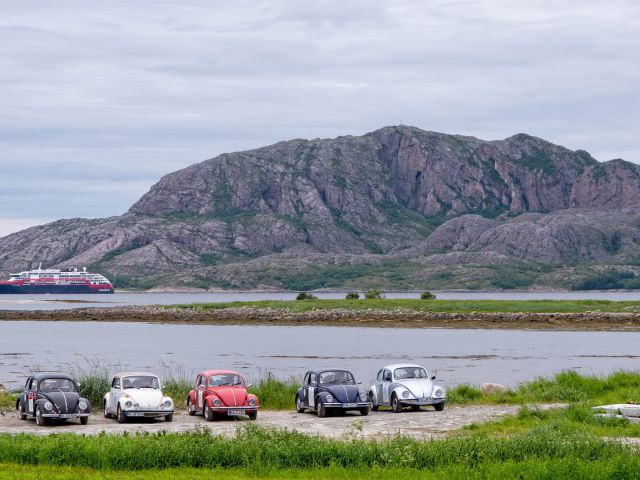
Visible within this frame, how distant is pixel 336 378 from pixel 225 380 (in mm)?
4567

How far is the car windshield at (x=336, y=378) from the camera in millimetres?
37938

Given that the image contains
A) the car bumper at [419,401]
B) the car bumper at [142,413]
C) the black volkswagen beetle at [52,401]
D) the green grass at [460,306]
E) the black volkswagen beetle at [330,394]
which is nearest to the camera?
the black volkswagen beetle at [52,401]

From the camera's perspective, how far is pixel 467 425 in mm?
32094

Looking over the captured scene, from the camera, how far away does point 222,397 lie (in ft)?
117

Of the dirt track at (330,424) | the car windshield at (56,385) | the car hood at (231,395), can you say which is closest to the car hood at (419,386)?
the dirt track at (330,424)

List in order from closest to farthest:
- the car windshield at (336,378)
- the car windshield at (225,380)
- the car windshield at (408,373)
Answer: the car windshield at (225,380)
the car windshield at (336,378)
the car windshield at (408,373)

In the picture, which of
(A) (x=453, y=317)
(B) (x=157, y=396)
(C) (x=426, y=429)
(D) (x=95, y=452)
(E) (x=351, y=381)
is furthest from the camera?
(A) (x=453, y=317)

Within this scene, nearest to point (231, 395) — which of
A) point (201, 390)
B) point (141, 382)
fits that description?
point (201, 390)

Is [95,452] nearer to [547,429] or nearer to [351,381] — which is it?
[547,429]

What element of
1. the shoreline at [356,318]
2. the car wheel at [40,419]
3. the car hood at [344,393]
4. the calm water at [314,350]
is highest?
the car hood at [344,393]

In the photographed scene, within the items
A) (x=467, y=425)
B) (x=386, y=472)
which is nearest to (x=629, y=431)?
(x=467, y=425)

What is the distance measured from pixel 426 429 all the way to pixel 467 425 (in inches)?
59.2

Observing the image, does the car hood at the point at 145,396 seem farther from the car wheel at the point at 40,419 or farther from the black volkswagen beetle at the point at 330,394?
the black volkswagen beetle at the point at 330,394

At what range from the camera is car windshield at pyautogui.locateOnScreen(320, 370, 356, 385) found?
37.9 m
